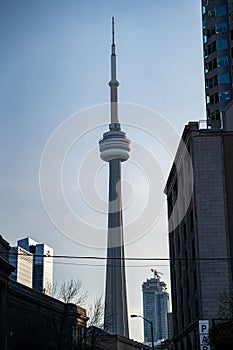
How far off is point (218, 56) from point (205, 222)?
2003 inches

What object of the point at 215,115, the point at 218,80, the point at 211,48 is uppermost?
the point at 211,48

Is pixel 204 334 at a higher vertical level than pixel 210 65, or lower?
lower

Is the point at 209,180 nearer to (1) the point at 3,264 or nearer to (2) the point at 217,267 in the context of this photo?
(2) the point at 217,267

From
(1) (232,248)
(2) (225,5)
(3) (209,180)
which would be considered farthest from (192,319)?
(2) (225,5)

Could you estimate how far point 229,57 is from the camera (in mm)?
102312

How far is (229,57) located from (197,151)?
45551 millimetres

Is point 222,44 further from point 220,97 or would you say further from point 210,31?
point 220,97

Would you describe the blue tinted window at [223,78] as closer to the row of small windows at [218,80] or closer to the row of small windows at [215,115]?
the row of small windows at [218,80]

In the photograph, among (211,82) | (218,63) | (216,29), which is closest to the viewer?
(218,63)

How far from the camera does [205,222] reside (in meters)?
58.8

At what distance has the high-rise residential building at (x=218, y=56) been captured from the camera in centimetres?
10206

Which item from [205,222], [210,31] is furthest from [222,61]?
[205,222]

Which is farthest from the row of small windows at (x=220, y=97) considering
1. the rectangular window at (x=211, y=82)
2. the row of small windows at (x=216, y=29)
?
the row of small windows at (x=216, y=29)

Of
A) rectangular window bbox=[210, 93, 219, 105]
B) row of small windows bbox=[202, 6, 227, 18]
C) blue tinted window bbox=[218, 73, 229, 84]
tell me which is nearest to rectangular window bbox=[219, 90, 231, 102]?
rectangular window bbox=[210, 93, 219, 105]
